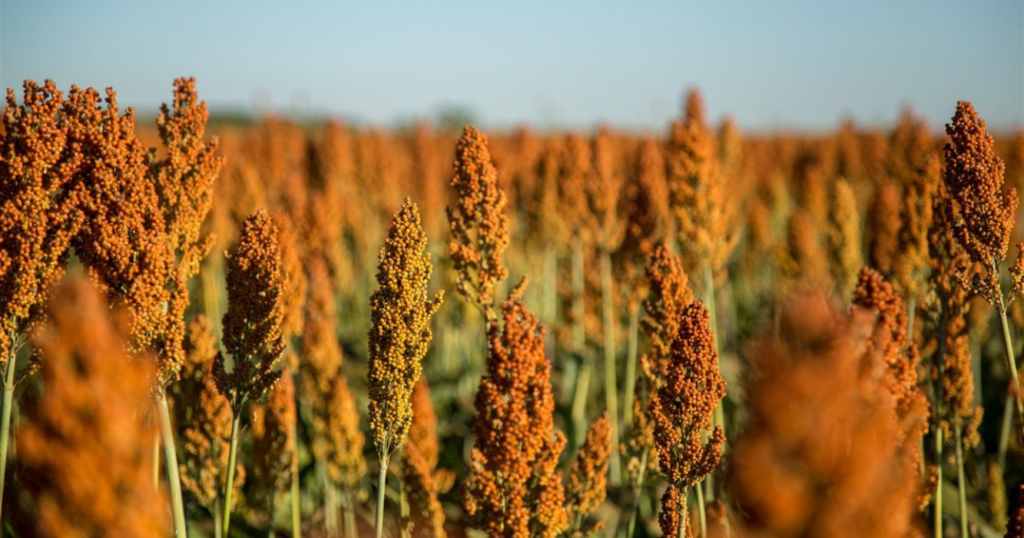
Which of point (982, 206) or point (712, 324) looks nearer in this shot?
point (982, 206)

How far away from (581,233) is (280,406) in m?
5.36

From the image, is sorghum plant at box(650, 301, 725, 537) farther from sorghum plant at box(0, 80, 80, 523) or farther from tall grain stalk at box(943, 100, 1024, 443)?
sorghum plant at box(0, 80, 80, 523)

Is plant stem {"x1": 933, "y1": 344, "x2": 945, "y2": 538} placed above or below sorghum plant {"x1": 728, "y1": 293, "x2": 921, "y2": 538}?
below

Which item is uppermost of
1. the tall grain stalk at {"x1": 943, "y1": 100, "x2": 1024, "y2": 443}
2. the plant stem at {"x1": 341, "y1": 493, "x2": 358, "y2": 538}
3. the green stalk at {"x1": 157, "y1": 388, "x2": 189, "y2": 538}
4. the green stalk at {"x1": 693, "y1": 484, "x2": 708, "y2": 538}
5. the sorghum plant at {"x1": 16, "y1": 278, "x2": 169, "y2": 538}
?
the tall grain stalk at {"x1": 943, "y1": 100, "x2": 1024, "y2": 443}

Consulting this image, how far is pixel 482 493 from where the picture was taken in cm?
439

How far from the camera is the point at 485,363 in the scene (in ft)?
15.9

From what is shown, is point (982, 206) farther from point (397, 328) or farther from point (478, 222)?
point (397, 328)

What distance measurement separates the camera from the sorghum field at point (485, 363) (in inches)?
124

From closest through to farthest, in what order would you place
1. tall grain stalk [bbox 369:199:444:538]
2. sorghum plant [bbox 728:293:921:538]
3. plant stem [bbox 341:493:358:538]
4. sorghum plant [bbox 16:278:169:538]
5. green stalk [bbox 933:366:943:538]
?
sorghum plant [bbox 728:293:921:538], sorghum plant [bbox 16:278:169:538], tall grain stalk [bbox 369:199:444:538], green stalk [bbox 933:366:943:538], plant stem [bbox 341:493:358:538]

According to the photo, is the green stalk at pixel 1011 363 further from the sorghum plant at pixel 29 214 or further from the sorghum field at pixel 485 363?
the sorghum plant at pixel 29 214

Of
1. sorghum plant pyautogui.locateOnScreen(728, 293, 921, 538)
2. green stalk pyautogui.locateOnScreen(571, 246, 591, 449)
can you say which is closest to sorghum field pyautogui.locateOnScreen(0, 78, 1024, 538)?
sorghum plant pyautogui.locateOnScreen(728, 293, 921, 538)

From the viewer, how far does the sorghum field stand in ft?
10.3

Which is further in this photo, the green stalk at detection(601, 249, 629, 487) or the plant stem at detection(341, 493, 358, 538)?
the green stalk at detection(601, 249, 629, 487)

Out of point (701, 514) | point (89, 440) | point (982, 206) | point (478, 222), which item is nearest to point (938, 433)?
point (982, 206)
